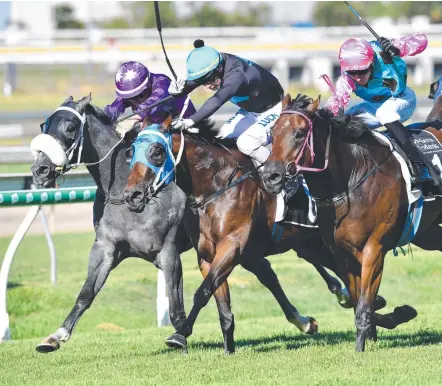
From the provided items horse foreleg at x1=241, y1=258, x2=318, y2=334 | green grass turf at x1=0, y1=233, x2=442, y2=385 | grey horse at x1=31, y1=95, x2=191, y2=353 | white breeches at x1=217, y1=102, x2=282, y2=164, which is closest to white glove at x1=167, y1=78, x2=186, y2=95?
white breeches at x1=217, y1=102, x2=282, y2=164

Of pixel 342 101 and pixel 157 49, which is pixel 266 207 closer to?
pixel 342 101

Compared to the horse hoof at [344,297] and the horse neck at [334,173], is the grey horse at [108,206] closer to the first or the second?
the horse neck at [334,173]

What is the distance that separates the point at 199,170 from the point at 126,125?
1.09 metres

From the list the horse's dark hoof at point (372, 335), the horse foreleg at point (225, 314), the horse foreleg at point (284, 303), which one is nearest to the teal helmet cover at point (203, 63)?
the horse foreleg at point (225, 314)

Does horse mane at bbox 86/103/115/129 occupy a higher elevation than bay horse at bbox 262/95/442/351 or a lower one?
higher

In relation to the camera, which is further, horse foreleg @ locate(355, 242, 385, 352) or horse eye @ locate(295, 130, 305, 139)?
horse foreleg @ locate(355, 242, 385, 352)

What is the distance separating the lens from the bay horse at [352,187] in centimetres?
703

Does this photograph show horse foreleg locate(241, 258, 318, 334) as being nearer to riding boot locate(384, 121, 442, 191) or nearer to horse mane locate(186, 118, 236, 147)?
horse mane locate(186, 118, 236, 147)

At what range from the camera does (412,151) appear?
25.9 feet

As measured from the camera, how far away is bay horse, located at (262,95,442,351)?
7027 millimetres

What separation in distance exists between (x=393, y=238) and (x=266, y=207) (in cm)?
95

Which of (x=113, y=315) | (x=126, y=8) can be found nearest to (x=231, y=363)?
(x=113, y=315)

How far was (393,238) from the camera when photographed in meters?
7.64

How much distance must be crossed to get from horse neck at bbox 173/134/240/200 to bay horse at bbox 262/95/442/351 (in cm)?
67
